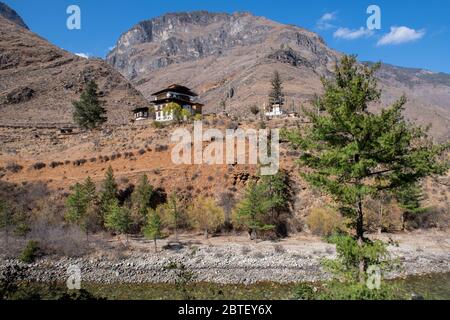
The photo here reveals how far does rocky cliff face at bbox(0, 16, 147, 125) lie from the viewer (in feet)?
285

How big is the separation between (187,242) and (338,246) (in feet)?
67.3

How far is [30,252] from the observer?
26.6m

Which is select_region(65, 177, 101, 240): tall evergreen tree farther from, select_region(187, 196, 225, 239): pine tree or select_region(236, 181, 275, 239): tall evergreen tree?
select_region(236, 181, 275, 239): tall evergreen tree

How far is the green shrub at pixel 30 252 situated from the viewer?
26234 mm

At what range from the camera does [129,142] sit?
4903 centimetres

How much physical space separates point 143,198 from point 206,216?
6245 mm

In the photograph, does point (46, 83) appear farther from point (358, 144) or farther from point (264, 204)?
point (358, 144)

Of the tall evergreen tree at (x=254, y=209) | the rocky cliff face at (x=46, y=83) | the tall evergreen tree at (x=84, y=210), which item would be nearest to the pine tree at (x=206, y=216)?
the tall evergreen tree at (x=254, y=209)

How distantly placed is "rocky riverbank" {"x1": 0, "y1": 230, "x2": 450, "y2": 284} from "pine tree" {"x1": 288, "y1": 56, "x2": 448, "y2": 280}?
42.4 feet

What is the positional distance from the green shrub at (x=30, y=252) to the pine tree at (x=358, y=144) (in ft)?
72.5

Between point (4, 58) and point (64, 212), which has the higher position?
point (4, 58)

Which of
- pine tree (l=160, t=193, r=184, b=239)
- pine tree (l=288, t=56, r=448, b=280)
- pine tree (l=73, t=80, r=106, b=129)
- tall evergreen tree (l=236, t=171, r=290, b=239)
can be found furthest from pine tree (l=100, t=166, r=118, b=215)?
pine tree (l=73, t=80, r=106, b=129)
